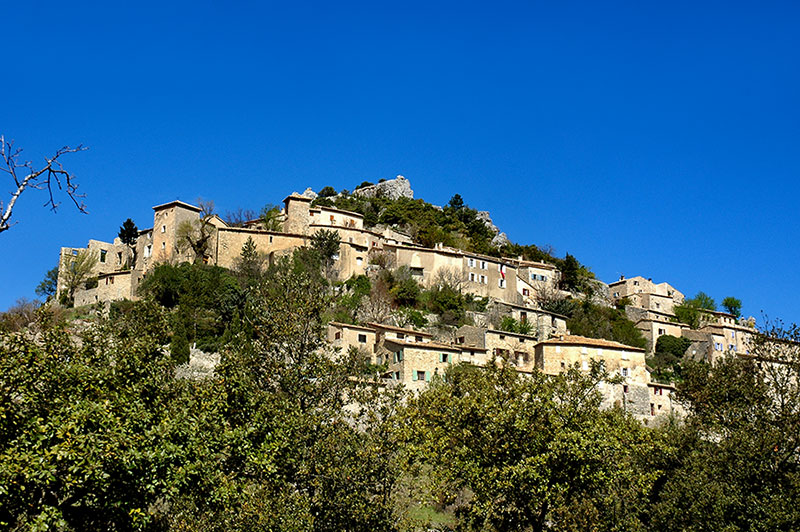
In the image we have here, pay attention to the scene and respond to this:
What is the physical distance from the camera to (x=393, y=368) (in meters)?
55.5

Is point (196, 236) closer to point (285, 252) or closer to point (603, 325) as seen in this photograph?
point (285, 252)

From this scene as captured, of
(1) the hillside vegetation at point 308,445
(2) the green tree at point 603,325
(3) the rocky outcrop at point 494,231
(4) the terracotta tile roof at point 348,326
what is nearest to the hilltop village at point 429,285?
(4) the terracotta tile roof at point 348,326

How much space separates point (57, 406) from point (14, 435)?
125 cm

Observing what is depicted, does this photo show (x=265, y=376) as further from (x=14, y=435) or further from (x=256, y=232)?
(x=256, y=232)

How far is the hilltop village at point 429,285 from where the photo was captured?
2308 inches

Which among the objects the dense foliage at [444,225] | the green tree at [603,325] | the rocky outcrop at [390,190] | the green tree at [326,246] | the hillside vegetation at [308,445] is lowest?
the hillside vegetation at [308,445]

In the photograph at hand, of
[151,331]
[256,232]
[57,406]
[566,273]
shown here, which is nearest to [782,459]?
[151,331]

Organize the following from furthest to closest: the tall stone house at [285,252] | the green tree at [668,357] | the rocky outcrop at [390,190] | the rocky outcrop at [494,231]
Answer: the rocky outcrop at [390,190] → the rocky outcrop at [494,231] → the tall stone house at [285,252] → the green tree at [668,357]

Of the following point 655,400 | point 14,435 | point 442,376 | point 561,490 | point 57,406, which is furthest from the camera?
point 655,400

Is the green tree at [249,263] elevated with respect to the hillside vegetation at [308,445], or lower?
elevated

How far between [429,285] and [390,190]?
48399 millimetres

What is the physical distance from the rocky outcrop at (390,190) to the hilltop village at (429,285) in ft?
88.6

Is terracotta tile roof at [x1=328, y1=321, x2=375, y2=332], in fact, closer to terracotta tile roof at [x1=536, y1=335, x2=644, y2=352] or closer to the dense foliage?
terracotta tile roof at [x1=536, y1=335, x2=644, y2=352]

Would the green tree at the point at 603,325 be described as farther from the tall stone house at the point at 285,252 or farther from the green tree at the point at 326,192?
the green tree at the point at 326,192
